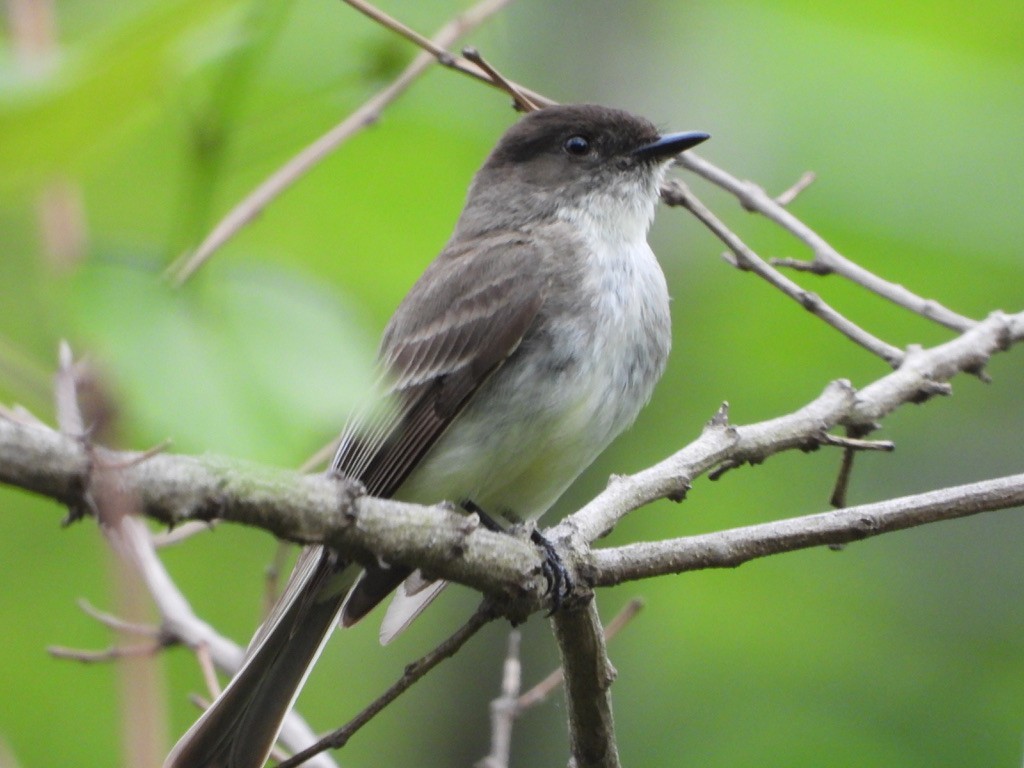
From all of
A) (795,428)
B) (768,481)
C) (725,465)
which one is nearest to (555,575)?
(725,465)

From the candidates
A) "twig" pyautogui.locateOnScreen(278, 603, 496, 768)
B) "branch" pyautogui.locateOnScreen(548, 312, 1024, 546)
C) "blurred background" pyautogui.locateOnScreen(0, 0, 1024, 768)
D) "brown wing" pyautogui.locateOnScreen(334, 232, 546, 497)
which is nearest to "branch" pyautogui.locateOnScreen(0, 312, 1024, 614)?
"branch" pyautogui.locateOnScreen(548, 312, 1024, 546)

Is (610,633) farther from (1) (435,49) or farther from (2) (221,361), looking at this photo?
(2) (221,361)

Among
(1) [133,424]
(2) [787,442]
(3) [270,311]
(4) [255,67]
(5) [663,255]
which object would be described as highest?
(5) [663,255]

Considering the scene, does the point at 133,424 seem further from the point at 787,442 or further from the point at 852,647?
the point at 852,647

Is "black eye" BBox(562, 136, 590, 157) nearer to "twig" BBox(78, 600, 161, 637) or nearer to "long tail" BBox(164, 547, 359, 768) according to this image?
"long tail" BBox(164, 547, 359, 768)

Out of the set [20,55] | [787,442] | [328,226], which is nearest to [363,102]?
[787,442]

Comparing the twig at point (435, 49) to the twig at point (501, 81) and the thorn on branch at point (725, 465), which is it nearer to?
the twig at point (501, 81)

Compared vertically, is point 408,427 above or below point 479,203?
below
